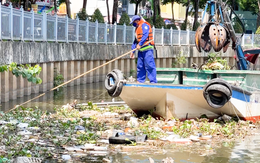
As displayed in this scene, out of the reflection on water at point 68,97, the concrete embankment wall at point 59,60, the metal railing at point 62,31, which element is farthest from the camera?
the metal railing at point 62,31

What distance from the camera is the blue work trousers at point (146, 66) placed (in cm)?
1312

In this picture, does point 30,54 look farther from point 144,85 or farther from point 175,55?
point 175,55

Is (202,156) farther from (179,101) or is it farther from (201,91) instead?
(179,101)

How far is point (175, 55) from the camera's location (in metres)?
33.4

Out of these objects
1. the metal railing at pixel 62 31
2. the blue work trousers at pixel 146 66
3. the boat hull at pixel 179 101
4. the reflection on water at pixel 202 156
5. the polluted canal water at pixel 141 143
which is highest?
the metal railing at pixel 62 31

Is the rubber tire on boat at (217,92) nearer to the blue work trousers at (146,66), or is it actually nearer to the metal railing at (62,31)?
the blue work trousers at (146,66)

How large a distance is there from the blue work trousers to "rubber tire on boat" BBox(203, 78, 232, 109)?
155 centimetres

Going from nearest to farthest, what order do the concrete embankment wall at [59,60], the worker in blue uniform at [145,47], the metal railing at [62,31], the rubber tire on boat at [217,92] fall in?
1. the rubber tire on boat at [217,92]
2. the worker in blue uniform at [145,47]
3. the concrete embankment wall at [59,60]
4. the metal railing at [62,31]

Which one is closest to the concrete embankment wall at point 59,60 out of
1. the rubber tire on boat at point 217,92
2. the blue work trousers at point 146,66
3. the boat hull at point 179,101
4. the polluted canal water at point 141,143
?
the polluted canal water at point 141,143

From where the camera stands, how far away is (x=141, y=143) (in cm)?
1061

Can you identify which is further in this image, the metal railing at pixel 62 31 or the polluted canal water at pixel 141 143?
the metal railing at pixel 62 31

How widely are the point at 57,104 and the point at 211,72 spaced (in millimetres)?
5965

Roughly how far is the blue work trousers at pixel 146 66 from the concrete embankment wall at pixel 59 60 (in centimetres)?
499

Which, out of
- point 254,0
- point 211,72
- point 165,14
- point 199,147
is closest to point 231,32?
point 211,72
